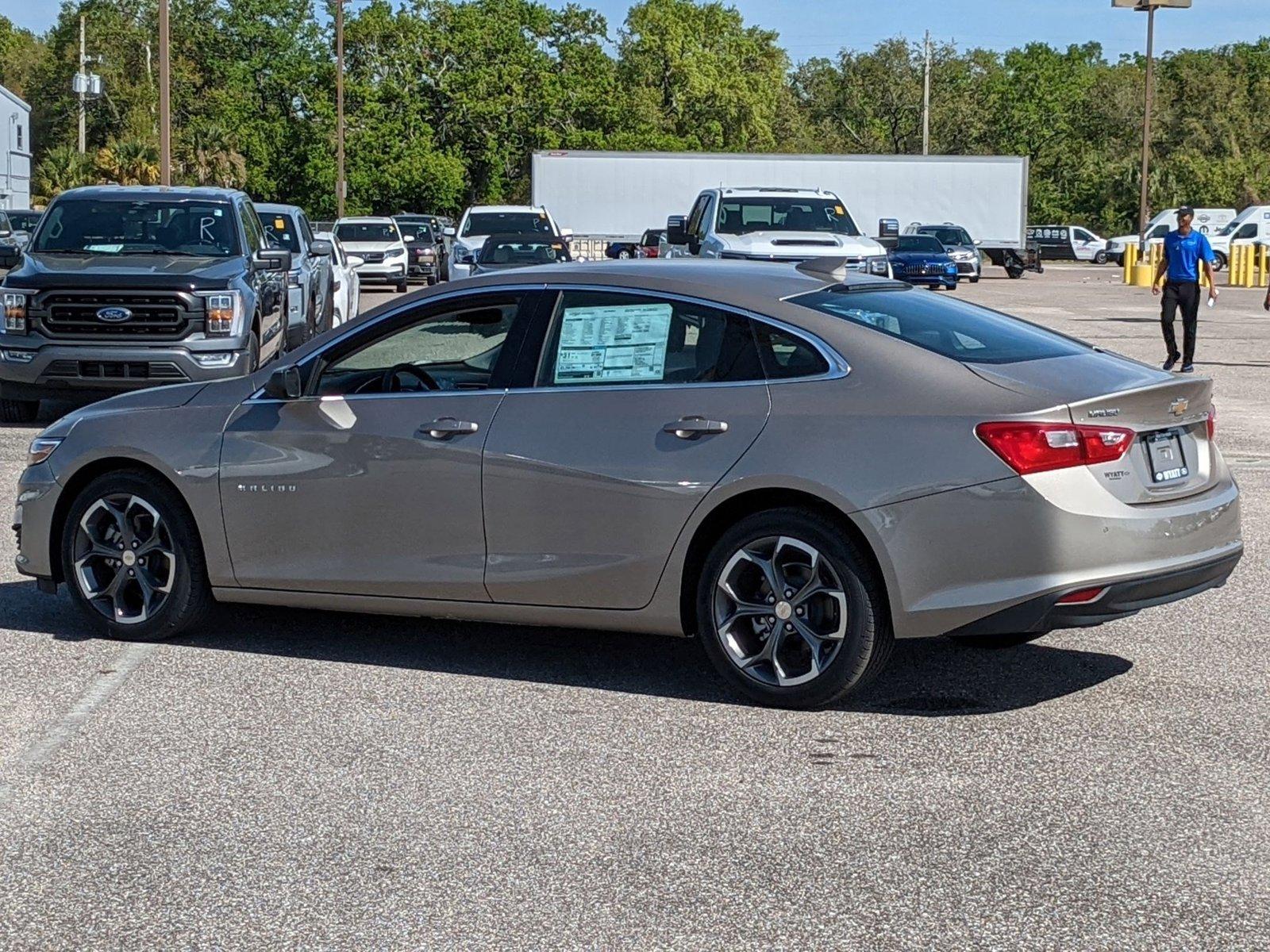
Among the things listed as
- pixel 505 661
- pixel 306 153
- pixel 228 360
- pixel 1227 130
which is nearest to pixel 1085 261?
pixel 1227 130

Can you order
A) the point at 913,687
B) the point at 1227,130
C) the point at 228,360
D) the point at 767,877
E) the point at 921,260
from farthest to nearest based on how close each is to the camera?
the point at 1227,130 < the point at 921,260 < the point at 228,360 < the point at 913,687 < the point at 767,877

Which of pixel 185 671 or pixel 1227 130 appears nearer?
pixel 185 671

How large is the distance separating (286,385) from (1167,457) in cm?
318

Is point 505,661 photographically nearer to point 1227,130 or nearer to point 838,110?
point 1227,130

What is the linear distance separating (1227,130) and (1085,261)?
19778mm

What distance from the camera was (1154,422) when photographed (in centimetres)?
610

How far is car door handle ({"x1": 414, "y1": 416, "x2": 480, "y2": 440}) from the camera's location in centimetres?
665

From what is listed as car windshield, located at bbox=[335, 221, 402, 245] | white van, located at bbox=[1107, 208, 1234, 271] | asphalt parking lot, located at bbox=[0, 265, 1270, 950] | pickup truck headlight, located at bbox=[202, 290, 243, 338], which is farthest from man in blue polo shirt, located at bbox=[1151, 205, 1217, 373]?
white van, located at bbox=[1107, 208, 1234, 271]

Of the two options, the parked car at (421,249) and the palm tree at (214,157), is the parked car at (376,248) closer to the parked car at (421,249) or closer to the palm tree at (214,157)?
the parked car at (421,249)

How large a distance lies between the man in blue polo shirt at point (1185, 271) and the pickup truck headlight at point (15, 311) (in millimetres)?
11886

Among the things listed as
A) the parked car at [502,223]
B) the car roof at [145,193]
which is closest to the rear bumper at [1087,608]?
the car roof at [145,193]

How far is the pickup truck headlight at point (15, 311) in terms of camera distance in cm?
1430

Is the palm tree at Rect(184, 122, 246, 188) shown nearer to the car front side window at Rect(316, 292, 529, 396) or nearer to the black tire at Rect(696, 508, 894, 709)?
the car front side window at Rect(316, 292, 529, 396)

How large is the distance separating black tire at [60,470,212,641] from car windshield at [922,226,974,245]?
42.2 meters
